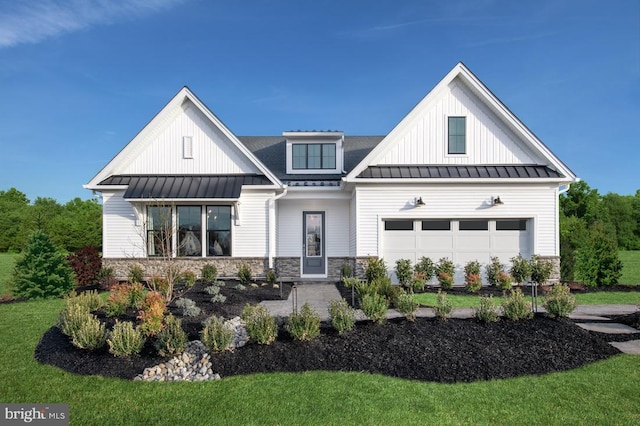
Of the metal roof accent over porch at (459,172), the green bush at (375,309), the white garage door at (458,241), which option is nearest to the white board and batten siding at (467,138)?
the metal roof accent over porch at (459,172)

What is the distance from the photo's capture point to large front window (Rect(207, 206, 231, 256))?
15391 mm

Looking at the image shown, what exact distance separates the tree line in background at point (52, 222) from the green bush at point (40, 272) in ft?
1.74

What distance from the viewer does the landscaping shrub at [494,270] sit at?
45.0 ft

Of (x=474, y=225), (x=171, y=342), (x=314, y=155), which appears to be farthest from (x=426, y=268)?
(x=171, y=342)

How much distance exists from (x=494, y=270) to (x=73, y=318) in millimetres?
12321

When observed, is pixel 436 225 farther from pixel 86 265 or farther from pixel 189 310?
pixel 86 265

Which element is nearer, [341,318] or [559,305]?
[341,318]

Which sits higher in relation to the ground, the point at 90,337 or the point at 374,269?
the point at 374,269

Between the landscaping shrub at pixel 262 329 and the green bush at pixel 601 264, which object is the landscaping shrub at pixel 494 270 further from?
the landscaping shrub at pixel 262 329

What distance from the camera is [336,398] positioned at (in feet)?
16.8

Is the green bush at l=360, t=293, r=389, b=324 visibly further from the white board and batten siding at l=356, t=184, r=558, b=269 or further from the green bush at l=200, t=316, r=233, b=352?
the white board and batten siding at l=356, t=184, r=558, b=269

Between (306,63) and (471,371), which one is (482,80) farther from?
(471,371)

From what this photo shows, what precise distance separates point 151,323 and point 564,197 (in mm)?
41061

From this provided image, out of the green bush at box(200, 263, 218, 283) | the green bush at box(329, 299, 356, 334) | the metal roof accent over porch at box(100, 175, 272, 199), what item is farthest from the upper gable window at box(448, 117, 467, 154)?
the green bush at box(200, 263, 218, 283)
